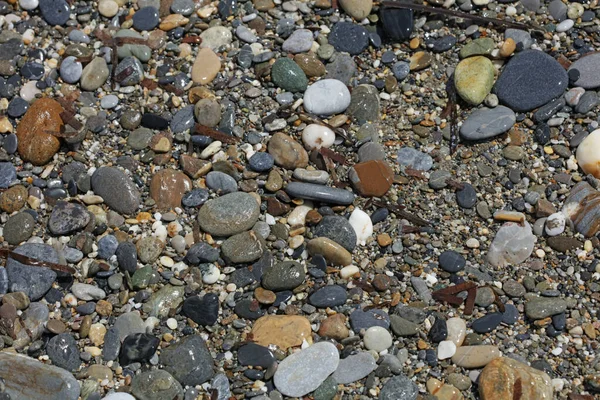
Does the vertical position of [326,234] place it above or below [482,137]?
below

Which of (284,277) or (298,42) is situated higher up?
(298,42)

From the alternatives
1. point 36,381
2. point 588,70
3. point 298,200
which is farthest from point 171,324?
point 588,70

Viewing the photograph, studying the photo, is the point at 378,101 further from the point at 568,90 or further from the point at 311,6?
the point at 568,90

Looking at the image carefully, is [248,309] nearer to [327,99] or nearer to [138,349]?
[138,349]

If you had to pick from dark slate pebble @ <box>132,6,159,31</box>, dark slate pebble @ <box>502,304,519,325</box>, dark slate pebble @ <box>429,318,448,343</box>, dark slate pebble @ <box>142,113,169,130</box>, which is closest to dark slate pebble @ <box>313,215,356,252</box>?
dark slate pebble @ <box>429,318,448,343</box>

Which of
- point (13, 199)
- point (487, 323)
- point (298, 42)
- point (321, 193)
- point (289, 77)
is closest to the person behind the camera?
A: point (487, 323)

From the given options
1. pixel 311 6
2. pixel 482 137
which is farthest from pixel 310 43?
pixel 482 137
